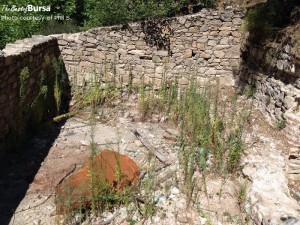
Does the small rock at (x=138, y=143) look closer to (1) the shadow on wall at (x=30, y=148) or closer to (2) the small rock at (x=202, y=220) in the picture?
(1) the shadow on wall at (x=30, y=148)

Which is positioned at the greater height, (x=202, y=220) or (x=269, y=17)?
(x=269, y=17)

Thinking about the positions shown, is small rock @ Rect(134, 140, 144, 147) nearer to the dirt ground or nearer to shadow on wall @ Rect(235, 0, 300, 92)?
the dirt ground

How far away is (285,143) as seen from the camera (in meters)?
4.78

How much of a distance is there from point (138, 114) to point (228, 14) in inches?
116

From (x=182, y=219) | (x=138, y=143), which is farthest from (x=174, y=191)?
(x=138, y=143)

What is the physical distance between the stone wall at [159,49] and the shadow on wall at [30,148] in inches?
33.1

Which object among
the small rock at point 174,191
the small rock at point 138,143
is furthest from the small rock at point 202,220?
the small rock at point 138,143

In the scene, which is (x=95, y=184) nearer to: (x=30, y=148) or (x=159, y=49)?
(x=30, y=148)

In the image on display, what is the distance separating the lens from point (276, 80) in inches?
220

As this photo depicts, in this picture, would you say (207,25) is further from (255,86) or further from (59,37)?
(59,37)

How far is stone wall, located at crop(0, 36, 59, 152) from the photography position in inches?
171

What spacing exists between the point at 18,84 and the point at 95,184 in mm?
2209

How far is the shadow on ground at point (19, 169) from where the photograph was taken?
354cm

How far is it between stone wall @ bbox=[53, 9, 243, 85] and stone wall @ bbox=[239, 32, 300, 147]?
53 cm
